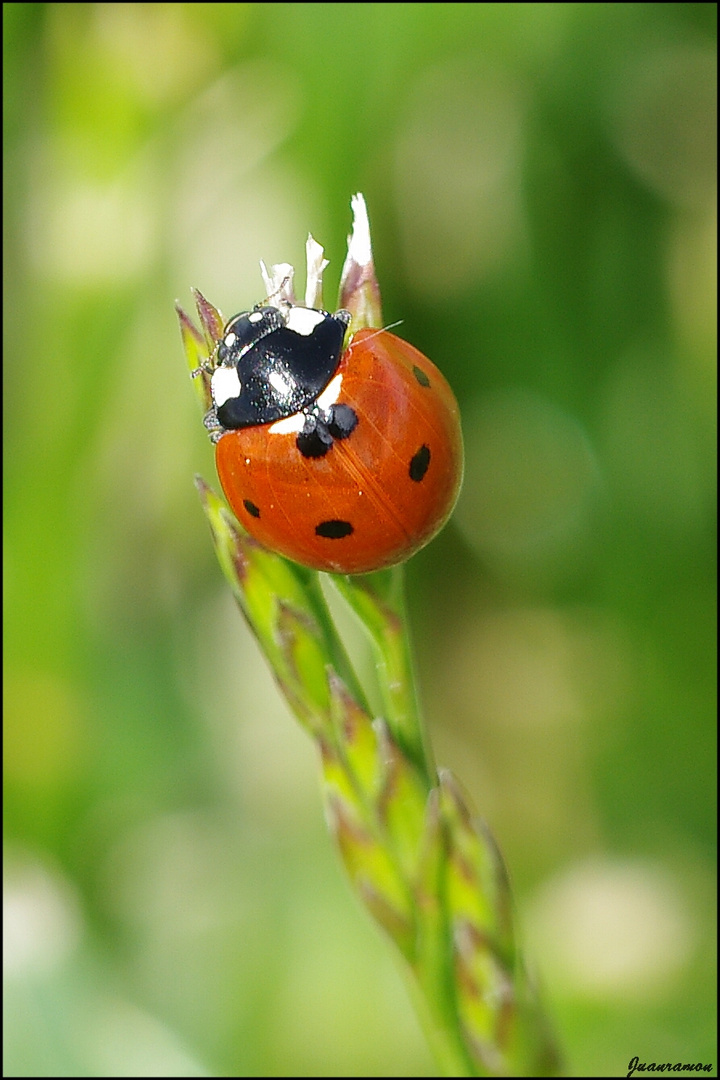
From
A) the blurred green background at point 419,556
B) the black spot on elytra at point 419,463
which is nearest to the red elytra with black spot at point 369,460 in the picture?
the black spot on elytra at point 419,463

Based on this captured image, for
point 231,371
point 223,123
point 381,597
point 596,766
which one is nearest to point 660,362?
point 596,766

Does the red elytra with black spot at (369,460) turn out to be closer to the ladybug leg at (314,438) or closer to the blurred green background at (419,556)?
the ladybug leg at (314,438)
